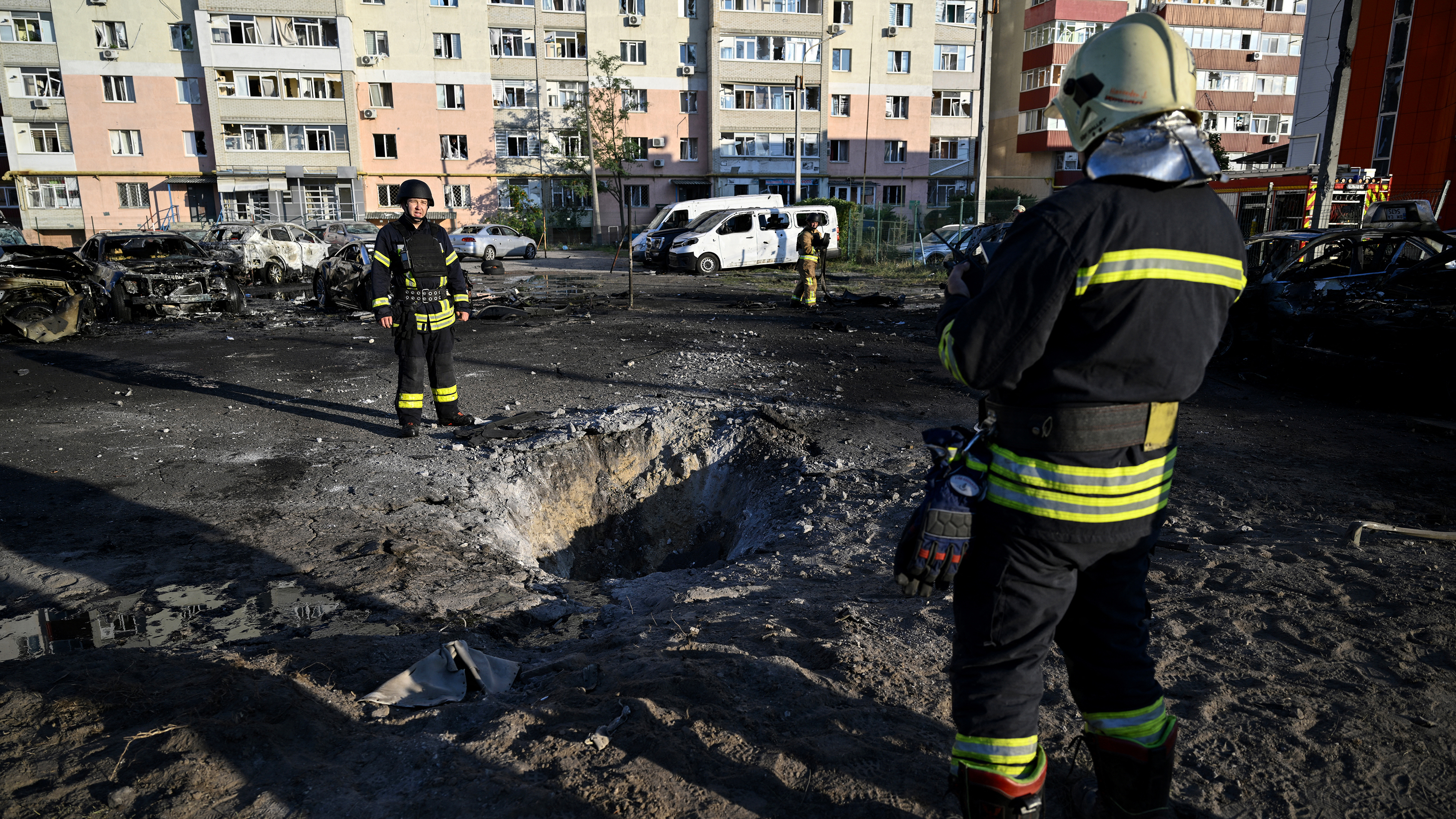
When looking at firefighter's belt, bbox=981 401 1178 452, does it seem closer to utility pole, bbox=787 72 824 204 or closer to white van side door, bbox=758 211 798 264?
white van side door, bbox=758 211 798 264

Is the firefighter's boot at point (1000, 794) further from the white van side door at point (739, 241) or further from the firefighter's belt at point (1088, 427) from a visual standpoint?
the white van side door at point (739, 241)

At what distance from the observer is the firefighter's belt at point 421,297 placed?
6664 mm

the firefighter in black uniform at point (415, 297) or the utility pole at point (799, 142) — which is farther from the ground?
the utility pole at point (799, 142)

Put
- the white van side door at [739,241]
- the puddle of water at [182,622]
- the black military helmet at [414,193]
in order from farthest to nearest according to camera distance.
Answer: the white van side door at [739,241]
the black military helmet at [414,193]
the puddle of water at [182,622]

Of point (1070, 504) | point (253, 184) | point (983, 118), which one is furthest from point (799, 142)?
point (1070, 504)

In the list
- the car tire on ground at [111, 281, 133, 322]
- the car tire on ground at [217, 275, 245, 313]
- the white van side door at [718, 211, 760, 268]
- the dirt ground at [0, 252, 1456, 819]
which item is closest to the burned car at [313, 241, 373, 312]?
the car tire on ground at [217, 275, 245, 313]

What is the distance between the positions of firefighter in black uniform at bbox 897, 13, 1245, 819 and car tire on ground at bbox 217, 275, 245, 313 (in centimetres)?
1624

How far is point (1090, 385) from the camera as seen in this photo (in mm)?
1837

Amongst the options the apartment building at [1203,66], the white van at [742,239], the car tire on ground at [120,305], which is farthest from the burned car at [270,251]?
the apartment building at [1203,66]

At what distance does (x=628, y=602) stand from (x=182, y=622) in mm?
2091

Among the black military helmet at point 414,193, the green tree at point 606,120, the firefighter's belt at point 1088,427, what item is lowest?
the firefighter's belt at point 1088,427

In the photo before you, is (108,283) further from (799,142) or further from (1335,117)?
(799,142)

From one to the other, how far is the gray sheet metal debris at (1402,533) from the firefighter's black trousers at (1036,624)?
3168 mm

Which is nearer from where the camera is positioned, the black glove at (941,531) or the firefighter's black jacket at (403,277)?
the black glove at (941,531)
